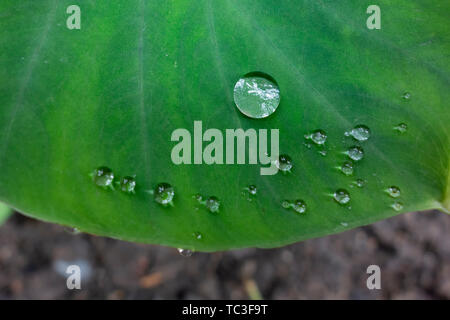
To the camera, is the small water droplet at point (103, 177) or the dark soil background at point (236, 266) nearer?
the small water droplet at point (103, 177)

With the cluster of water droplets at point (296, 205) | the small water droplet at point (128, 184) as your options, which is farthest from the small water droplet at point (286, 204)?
the small water droplet at point (128, 184)

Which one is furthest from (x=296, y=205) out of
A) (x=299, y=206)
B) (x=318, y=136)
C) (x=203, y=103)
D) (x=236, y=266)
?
(x=236, y=266)

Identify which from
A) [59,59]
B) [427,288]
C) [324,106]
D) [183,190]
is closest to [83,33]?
[59,59]

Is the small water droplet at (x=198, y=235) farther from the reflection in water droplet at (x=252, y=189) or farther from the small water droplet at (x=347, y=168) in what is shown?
the small water droplet at (x=347, y=168)

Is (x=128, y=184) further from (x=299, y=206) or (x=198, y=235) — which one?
(x=299, y=206)

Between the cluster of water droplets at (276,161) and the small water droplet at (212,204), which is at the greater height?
the cluster of water droplets at (276,161)

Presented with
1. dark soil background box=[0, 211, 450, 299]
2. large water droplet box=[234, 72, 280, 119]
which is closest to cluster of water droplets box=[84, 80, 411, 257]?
large water droplet box=[234, 72, 280, 119]

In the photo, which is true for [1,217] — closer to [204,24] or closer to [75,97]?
[75,97]
